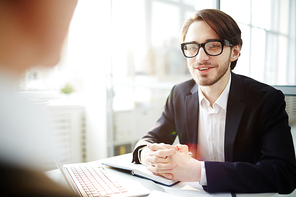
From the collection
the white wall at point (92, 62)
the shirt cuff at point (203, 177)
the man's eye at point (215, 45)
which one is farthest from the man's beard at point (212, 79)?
the white wall at point (92, 62)

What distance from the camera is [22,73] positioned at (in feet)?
1.00

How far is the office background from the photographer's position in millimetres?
2467

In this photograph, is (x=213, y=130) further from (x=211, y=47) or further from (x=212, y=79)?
(x=211, y=47)

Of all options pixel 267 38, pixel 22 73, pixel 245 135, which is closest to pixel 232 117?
pixel 245 135

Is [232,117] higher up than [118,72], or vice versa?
[118,72]

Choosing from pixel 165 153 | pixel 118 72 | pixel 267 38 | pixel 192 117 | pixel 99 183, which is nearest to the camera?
pixel 99 183

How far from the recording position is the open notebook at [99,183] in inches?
32.4

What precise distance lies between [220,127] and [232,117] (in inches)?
4.9

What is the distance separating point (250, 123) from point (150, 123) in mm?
1653

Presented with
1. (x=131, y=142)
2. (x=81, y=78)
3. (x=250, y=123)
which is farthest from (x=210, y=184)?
(x=81, y=78)

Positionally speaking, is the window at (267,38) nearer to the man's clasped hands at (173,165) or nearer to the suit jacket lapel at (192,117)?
the suit jacket lapel at (192,117)

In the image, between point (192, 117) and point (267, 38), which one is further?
point (267, 38)

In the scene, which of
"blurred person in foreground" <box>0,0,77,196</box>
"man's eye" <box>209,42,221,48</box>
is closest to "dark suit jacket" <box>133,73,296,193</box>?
"man's eye" <box>209,42,221,48</box>

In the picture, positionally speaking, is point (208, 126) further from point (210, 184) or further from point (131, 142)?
point (131, 142)
